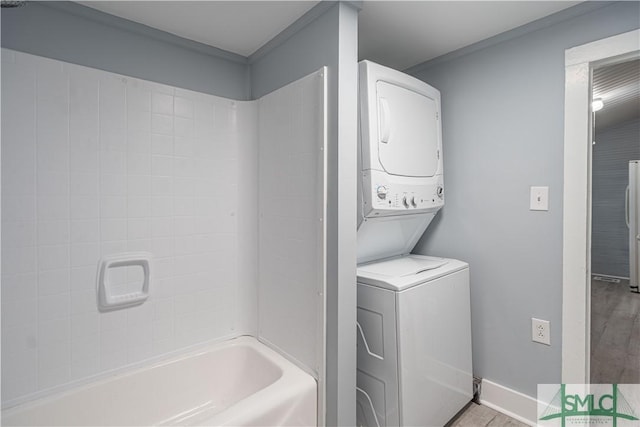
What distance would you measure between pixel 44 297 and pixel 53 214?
372 mm

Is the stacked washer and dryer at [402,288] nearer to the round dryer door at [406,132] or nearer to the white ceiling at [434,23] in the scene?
the round dryer door at [406,132]

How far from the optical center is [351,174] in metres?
1.51

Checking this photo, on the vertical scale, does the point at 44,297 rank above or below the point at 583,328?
above

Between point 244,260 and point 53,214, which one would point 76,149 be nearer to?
point 53,214

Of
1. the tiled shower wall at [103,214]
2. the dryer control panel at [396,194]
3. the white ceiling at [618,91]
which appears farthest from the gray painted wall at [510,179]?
the tiled shower wall at [103,214]

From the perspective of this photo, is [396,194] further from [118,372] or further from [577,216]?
[118,372]

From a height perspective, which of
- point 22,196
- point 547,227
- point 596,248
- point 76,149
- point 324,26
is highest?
point 324,26

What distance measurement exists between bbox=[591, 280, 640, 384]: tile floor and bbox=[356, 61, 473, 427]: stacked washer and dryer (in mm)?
1301

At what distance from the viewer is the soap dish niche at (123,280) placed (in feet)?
5.21

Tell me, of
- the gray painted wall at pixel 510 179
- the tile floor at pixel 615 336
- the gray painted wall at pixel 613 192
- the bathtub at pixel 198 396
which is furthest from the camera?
the gray painted wall at pixel 613 192

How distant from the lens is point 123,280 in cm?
166

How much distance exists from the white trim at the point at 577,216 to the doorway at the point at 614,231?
97 cm

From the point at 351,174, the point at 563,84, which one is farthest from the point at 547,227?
the point at 351,174

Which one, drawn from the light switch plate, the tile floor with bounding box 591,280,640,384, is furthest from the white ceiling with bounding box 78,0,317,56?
the tile floor with bounding box 591,280,640,384
